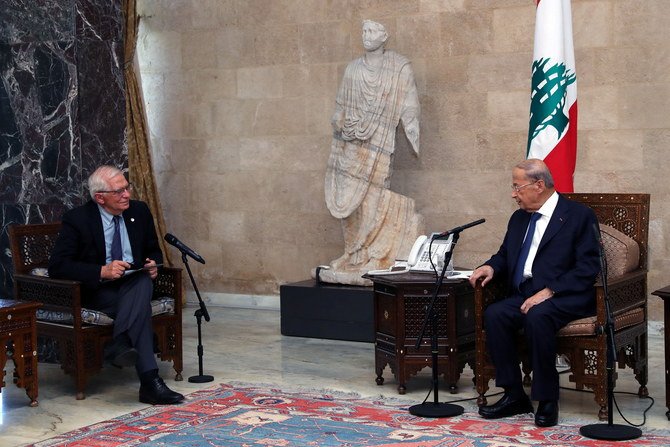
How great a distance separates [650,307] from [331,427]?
381 cm

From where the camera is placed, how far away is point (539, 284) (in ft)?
19.9

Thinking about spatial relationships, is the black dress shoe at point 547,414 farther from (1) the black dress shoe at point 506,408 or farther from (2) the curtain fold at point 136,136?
(2) the curtain fold at point 136,136

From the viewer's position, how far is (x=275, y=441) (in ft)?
18.3

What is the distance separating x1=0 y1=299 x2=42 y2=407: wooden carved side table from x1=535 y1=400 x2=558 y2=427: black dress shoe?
293 cm

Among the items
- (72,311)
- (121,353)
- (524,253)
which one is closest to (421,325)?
(524,253)

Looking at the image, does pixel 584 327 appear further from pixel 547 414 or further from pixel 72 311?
pixel 72 311

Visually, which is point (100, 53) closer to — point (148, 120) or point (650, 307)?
point (148, 120)

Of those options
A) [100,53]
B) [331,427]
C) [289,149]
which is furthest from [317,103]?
[331,427]

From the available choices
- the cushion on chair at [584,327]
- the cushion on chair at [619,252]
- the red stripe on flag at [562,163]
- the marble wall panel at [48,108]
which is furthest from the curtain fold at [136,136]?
the cushion on chair at [584,327]

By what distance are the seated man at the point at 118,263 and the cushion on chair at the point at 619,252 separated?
2.62m

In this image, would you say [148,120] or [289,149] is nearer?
[289,149]

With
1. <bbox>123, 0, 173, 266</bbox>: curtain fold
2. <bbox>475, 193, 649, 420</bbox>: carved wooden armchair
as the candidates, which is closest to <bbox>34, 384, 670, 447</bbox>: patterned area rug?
<bbox>475, 193, 649, 420</bbox>: carved wooden armchair

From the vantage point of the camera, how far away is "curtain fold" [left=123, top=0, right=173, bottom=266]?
418 inches

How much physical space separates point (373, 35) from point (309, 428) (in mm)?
3838
